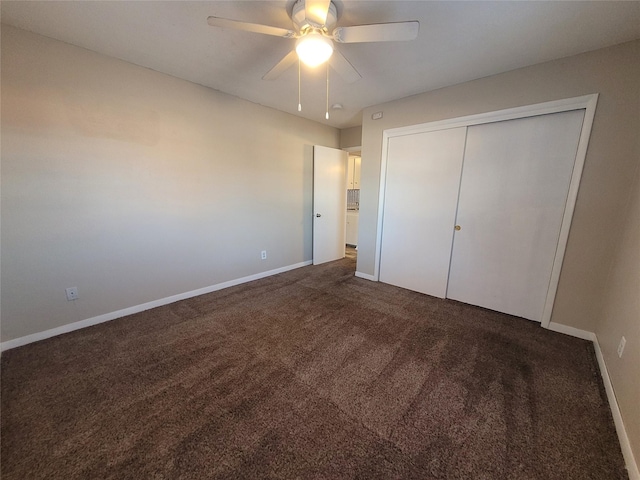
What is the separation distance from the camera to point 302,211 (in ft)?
13.0

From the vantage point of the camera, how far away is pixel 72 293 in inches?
83.0

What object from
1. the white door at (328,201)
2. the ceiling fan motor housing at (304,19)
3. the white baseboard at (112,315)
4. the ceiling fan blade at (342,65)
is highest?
the ceiling fan motor housing at (304,19)

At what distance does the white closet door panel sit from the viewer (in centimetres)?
271

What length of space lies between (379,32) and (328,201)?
2899 mm

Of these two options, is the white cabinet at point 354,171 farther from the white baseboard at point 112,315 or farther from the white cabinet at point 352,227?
the white baseboard at point 112,315

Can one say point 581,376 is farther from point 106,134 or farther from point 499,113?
point 106,134

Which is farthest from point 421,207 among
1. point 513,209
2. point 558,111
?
point 558,111

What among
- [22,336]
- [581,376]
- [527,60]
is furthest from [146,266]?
[527,60]

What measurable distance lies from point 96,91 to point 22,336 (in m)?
2.11

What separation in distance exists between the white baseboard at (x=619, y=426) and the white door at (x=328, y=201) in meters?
3.34

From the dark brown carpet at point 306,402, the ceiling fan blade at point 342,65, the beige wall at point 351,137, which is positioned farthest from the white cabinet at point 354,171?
the dark brown carpet at point 306,402

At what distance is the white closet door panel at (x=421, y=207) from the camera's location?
2.71 metres

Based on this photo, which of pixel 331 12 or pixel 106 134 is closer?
pixel 331 12

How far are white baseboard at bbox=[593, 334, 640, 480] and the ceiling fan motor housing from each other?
271cm
